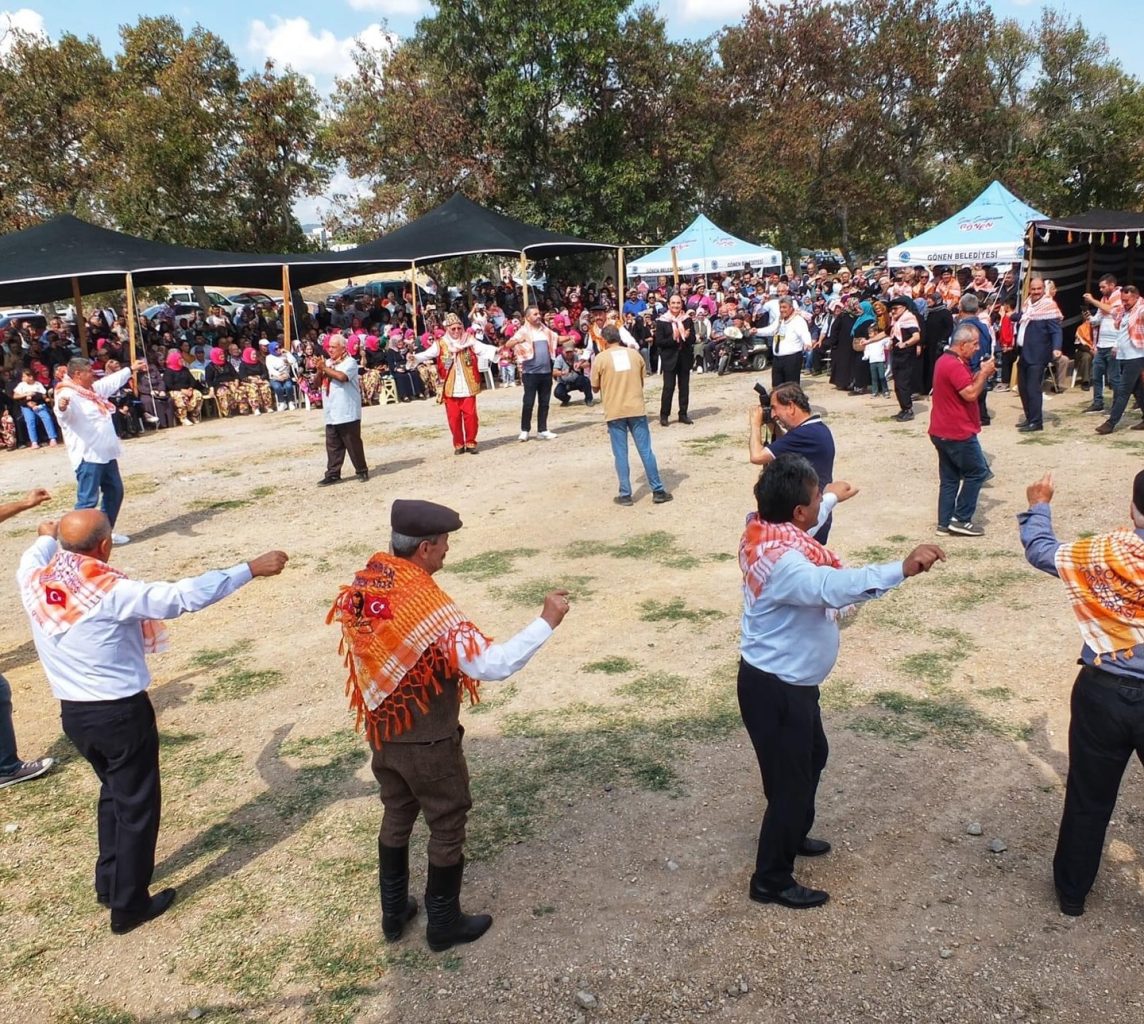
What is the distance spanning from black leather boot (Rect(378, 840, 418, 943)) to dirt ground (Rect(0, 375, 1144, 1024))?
0.07 m

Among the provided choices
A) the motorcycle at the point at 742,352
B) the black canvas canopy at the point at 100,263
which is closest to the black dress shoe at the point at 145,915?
the black canvas canopy at the point at 100,263

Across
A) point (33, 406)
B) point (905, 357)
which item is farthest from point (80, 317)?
point (905, 357)

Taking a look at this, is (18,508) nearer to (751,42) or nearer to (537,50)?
(537,50)

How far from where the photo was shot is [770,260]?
20.9 m

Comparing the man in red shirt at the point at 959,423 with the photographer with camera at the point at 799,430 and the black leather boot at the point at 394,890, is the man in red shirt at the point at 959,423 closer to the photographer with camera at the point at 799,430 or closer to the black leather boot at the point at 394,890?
the photographer with camera at the point at 799,430

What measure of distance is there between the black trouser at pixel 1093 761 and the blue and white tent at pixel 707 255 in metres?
19.1

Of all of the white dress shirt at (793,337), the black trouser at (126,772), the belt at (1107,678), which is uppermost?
the white dress shirt at (793,337)

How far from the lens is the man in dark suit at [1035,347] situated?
31.5 ft

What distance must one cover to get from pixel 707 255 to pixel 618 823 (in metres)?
19.3

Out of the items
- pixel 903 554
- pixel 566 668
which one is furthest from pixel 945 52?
pixel 566 668

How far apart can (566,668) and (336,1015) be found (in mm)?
2579

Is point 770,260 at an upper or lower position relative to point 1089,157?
lower

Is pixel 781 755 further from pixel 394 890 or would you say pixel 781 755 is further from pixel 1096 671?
pixel 394 890

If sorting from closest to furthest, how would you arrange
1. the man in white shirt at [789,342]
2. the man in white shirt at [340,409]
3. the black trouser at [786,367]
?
1. the man in white shirt at [340,409]
2. the man in white shirt at [789,342]
3. the black trouser at [786,367]
